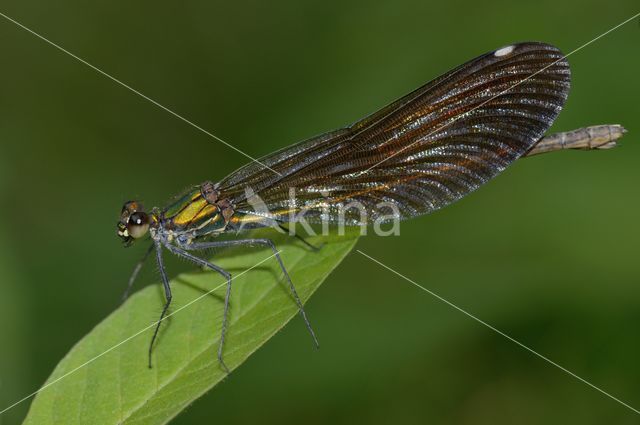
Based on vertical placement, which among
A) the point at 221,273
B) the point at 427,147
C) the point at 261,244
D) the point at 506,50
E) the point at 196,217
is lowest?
the point at 221,273

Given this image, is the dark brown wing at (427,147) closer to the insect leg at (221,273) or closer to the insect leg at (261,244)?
the insect leg at (261,244)

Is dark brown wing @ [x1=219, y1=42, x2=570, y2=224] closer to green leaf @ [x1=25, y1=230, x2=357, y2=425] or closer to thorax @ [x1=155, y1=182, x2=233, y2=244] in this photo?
thorax @ [x1=155, y1=182, x2=233, y2=244]

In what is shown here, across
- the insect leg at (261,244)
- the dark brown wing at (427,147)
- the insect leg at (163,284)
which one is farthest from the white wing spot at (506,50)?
the insect leg at (163,284)

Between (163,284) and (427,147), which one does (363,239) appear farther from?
(163,284)

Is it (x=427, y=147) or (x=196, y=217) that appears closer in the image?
(x=427, y=147)

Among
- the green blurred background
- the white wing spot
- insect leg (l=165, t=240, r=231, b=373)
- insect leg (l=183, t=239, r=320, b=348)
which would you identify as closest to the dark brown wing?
the white wing spot

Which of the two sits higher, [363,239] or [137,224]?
[137,224]

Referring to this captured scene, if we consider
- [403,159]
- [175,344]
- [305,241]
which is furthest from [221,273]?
[403,159]
